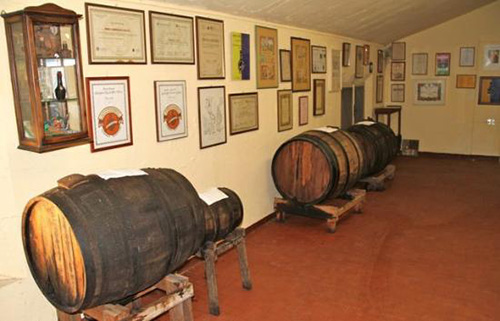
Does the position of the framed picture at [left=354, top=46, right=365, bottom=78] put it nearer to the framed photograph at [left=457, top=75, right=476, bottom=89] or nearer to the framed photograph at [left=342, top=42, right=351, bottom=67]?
the framed photograph at [left=342, top=42, right=351, bottom=67]

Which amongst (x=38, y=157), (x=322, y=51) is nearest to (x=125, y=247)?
(x=38, y=157)

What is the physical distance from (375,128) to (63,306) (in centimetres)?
447

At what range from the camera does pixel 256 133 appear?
4.32 metres

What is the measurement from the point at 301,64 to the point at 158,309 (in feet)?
11.2

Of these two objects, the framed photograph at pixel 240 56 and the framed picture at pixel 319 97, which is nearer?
the framed photograph at pixel 240 56

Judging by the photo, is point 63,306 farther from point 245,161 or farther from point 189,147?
point 245,161

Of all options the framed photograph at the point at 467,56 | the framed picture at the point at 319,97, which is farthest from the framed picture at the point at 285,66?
the framed photograph at the point at 467,56

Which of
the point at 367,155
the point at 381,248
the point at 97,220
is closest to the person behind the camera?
the point at 97,220

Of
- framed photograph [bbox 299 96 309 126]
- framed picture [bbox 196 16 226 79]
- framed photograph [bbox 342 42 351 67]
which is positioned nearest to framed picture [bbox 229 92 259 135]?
framed picture [bbox 196 16 226 79]

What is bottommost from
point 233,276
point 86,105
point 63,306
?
point 233,276

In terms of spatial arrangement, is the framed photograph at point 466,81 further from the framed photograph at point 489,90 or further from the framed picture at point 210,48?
the framed picture at point 210,48

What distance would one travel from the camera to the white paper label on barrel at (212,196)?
110 inches

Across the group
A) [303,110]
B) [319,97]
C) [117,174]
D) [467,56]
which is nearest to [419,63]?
[467,56]

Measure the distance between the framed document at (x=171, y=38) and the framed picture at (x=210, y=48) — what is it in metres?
0.09
